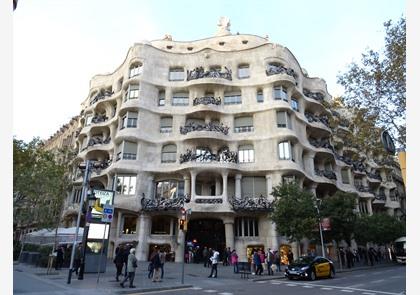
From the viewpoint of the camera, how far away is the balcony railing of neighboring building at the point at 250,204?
98.4 ft

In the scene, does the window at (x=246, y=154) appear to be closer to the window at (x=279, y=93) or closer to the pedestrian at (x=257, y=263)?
the window at (x=279, y=93)

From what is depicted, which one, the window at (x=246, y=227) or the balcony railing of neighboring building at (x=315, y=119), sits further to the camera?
the balcony railing of neighboring building at (x=315, y=119)

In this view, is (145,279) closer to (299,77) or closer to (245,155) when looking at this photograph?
(245,155)

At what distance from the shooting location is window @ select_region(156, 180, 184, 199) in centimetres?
3272

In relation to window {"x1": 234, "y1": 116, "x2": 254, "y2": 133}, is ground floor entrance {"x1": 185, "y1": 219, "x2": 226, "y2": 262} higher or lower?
lower

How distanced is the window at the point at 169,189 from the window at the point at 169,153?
2102 mm

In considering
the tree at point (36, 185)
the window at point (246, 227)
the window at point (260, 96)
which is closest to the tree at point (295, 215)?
the window at point (246, 227)

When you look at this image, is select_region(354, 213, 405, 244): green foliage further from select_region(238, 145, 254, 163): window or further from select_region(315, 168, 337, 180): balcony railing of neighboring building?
select_region(238, 145, 254, 163): window

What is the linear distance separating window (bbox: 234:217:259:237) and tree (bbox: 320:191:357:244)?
6658 millimetres

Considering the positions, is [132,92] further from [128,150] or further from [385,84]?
[385,84]

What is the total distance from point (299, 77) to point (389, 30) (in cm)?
2424

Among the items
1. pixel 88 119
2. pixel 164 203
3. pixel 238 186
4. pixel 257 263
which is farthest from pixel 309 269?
pixel 88 119

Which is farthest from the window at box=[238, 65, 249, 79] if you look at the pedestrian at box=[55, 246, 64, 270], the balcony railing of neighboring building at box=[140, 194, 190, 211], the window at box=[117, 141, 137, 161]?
the pedestrian at box=[55, 246, 64, 270]

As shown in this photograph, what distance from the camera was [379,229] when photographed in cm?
3694
